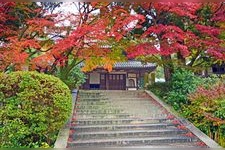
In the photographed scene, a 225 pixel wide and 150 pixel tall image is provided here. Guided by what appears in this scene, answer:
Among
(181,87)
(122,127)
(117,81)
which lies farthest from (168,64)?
(117,81)

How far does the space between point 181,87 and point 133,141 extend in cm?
362

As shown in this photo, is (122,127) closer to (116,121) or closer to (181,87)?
(116,121)

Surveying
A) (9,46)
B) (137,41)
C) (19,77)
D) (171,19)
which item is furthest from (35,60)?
(171,19)

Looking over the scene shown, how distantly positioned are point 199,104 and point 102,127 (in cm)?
301

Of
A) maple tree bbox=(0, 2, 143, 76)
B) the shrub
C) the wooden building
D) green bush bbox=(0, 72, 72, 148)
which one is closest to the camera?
green bush bbox=(0, 72, 72, 148)

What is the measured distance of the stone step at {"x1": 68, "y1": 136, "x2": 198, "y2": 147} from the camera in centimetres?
803

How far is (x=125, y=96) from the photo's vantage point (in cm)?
1311

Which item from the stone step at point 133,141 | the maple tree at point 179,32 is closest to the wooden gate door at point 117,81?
the maple tree at point 179,32

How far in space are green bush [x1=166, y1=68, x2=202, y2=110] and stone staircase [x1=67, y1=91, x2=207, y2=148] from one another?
20.2 inches

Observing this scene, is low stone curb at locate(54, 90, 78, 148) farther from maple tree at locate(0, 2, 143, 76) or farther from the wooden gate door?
the wooden gate door

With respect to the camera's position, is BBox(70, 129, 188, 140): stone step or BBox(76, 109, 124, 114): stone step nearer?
BBox(70, 129, 188, 140): stone step

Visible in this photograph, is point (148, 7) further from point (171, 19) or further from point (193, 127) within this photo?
point (193, 127)

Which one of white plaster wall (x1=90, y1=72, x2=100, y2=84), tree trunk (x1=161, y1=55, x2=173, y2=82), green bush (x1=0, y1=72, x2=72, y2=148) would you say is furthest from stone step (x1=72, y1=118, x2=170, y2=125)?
white plaster wall (x1=90, y1=72, x2=100, y2=84)

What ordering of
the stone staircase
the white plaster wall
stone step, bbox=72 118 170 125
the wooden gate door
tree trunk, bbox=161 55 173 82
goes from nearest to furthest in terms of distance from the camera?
the stone staircase < stone step, bbox=72 118 170 125 < tree trunk, bbox=161 55 173 82 < the wooden gate door < the white plaster wall
